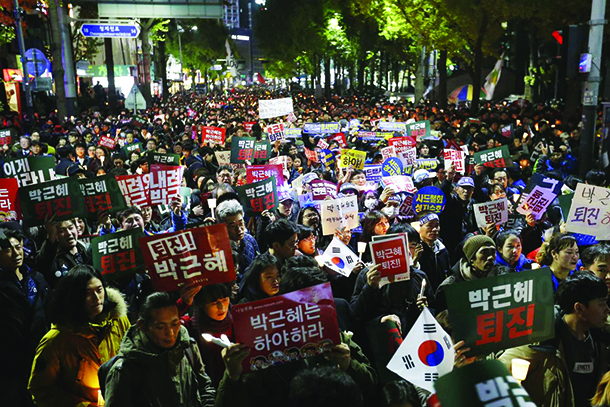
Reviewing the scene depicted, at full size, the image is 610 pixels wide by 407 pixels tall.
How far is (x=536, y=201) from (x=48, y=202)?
5.56 m

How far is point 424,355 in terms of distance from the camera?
11.7 feet

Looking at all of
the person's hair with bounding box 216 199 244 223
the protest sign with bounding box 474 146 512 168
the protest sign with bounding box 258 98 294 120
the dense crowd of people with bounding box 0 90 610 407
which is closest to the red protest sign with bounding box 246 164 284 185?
the dense crowd of people with bounding box 0 90 610 407

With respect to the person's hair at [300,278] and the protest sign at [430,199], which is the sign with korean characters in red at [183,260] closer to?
the person's hair at [300,278]

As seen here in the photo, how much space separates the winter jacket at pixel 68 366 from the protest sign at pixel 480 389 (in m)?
2.30

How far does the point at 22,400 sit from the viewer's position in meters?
4.38

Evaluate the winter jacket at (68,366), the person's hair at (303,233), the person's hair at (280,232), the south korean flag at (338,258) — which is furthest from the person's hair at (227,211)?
the winter jacket at (68,366)

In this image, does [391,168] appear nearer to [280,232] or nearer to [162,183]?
[162,183]

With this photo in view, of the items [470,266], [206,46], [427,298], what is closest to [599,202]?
[470,266]

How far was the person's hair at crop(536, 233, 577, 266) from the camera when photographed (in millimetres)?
5373

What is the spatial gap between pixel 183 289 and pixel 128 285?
1295 mm

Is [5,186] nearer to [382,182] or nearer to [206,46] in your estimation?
[382,182]

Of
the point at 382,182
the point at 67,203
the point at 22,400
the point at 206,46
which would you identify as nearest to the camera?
the point at 22,400

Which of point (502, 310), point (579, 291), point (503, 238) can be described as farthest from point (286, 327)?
point (503, 238)

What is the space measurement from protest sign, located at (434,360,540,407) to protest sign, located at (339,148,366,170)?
8677 millimetres
